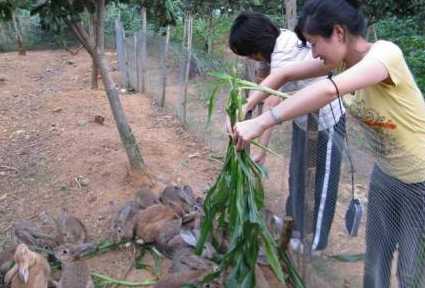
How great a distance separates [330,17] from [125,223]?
2.69 metres

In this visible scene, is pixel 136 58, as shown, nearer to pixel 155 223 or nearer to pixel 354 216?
pixel 155 223

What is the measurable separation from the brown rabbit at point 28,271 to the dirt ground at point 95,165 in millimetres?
573

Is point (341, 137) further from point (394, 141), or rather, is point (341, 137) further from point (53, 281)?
point (53, 281)

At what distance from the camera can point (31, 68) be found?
46.3ft

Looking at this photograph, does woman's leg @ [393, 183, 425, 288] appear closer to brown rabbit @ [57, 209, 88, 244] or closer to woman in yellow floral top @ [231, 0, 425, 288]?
woman in yellow floral top @ [231, 0, 425, 288]

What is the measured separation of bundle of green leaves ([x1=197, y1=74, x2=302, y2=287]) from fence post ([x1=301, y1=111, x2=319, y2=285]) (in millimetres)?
A: 117

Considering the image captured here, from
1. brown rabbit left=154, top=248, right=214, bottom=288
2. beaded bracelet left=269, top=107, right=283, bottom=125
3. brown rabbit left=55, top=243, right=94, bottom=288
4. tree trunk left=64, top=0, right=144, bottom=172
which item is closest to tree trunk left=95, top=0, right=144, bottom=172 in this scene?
tree trunk left=64, top=0, right=144, bottom=172

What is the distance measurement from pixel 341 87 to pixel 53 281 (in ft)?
8.44

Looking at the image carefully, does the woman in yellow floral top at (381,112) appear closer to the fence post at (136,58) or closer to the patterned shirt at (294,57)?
the patterned shirt at (294,57)

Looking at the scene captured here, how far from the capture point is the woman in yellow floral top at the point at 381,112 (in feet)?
6.39

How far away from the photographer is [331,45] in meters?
2.07

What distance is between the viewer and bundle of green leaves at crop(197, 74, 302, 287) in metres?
2.59

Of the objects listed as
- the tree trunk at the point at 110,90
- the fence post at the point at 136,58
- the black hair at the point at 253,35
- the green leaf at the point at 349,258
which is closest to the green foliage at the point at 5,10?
the tree trunk at the point at 110,90

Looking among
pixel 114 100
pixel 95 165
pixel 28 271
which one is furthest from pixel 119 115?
pixel 28 271
